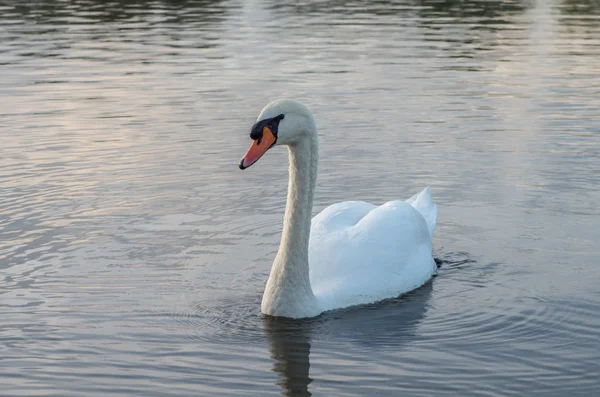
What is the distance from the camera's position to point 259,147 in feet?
28.2

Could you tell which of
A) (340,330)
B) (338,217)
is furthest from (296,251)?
(338,217)

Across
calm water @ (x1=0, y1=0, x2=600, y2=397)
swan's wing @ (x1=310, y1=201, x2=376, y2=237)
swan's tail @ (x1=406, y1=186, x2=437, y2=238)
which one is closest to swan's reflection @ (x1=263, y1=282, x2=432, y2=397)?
calm water @ (x1=0, y1=0, x2=600, y2=397)

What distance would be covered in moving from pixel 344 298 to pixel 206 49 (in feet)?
68.3

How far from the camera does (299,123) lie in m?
8.90

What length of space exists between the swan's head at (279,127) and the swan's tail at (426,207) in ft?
8.90

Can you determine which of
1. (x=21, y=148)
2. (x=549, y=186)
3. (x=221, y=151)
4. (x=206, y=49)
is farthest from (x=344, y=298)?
(x=206, y=49)

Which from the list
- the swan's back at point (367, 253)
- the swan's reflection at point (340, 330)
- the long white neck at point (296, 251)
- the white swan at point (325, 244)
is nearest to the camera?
the swan's reflection at point (340, 330)

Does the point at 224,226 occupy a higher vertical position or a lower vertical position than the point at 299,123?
lower

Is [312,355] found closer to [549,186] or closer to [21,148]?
[549,186]

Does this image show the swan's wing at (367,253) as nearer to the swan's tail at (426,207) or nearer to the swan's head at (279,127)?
the swan's tail at (426,207)

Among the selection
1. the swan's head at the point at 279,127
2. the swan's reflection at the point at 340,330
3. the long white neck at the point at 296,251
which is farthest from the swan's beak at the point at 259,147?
the swan's reflection at the point at 340,330

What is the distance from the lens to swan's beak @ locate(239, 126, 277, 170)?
8.51 metres

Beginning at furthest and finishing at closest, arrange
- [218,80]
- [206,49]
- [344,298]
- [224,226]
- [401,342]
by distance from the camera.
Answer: [206,49] → [218,80] → [224,226] → [344,298] → [401,342]

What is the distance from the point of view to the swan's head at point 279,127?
8609 mm
